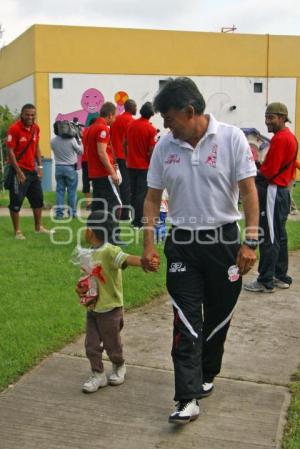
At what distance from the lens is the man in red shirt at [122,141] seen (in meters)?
9.80

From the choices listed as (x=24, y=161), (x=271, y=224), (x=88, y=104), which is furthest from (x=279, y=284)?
(x=88, y=104)

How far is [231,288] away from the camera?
3531 mm

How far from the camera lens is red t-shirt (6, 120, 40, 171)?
8.61 metres

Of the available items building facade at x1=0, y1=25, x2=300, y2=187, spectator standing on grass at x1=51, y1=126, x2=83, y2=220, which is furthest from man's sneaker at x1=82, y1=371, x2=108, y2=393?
building facade at x1=0, y1=25, x2=300, y2=187

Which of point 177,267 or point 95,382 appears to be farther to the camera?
point 95,382

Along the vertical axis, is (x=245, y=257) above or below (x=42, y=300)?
above

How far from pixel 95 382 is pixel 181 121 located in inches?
68.0

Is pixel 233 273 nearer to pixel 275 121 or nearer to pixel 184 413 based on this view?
pixel 184 413

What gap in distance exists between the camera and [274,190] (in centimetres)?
606

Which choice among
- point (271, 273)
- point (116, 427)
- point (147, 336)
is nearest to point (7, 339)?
point (147, 336)

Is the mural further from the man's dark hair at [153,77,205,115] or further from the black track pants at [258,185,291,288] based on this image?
the man's dark hair at [153,77,205,115]

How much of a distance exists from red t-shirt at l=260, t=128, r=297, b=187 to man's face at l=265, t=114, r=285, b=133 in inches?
2.1

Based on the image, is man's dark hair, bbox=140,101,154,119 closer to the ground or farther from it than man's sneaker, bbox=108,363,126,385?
farther from it

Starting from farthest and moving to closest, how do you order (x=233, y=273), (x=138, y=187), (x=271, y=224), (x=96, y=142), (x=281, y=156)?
(x=138, y=187) < (x=96, y=142) < (x=271, y=224) < (x=281, y=156) < (x=233, y=273)
